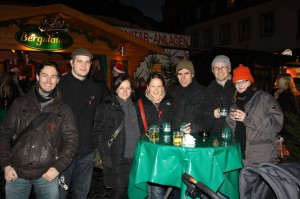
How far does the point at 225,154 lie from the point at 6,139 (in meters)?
2.63

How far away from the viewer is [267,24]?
24.9m

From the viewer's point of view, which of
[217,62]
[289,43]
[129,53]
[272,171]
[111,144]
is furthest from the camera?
[289,43]

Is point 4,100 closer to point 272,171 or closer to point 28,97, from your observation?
point 28,97

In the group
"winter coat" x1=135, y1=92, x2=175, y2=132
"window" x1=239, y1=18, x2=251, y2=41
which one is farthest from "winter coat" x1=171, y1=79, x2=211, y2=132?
"window" x1=239, y1=18, x2=251, y2=41

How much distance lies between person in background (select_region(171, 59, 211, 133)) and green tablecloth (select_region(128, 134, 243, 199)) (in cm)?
68

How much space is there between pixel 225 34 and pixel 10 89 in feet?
83.4

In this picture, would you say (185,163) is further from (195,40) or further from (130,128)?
(195,40)

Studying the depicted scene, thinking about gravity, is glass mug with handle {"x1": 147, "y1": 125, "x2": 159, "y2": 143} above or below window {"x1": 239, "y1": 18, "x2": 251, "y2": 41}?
below

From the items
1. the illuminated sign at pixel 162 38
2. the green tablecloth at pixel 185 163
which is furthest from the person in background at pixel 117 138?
the illuminated sign at pixel 162 38

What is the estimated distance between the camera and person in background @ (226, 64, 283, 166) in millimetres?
4012

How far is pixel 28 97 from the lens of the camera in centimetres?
337

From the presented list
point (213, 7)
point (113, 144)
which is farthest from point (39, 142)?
point (213, 7)

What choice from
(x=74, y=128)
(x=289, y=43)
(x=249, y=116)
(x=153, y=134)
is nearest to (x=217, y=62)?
(x=249, y=116)

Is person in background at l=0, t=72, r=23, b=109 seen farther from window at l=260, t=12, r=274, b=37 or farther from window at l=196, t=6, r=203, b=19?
window at l=196, t=6, r=203, b=19
